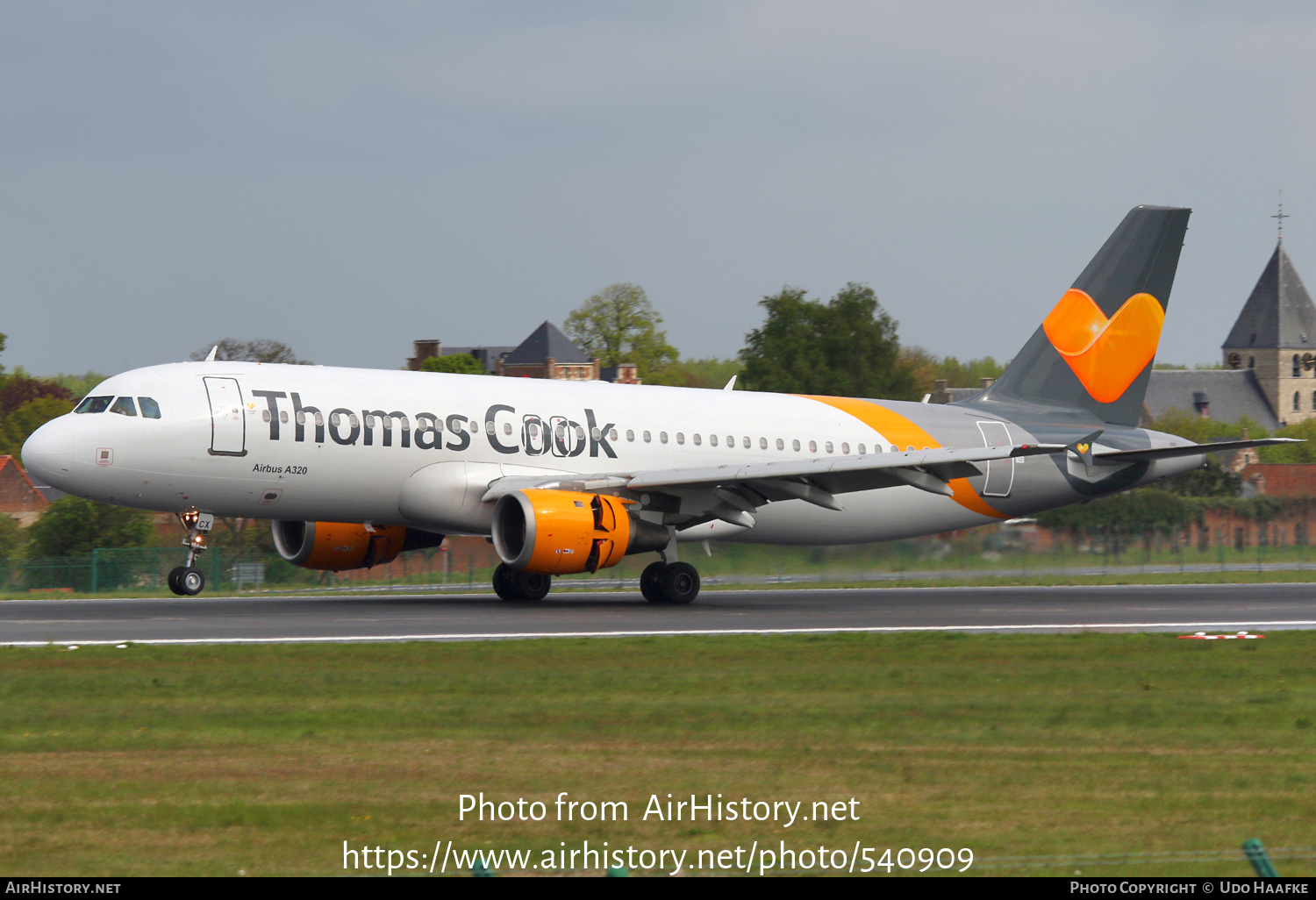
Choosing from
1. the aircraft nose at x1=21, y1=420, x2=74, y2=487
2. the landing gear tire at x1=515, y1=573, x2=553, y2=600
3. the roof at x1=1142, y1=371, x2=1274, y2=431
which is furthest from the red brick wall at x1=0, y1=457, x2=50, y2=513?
the roof at x1=1142, y1=371, x2=1274, y2=431

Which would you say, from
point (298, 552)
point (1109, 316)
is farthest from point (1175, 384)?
point (298, 552)

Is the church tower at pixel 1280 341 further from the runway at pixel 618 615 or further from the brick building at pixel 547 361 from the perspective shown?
the runway at pixel 618 615

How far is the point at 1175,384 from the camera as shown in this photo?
165500mm

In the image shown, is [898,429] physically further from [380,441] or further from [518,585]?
[380,441]

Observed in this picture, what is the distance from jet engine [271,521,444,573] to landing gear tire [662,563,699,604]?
5329 millimetres

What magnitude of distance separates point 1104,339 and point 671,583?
1323cm

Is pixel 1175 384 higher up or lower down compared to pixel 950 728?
higher up

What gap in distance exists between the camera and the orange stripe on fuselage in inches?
1238

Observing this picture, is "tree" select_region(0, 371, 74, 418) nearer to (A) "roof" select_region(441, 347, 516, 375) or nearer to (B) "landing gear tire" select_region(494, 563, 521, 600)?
(A) "roof" select_region(441, 347, 516, 375)

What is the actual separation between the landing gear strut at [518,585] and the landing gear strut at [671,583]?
8.10ft

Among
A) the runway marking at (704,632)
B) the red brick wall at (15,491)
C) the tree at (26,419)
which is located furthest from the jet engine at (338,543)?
the tree at (26,419)

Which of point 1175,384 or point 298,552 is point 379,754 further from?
point 1175,384

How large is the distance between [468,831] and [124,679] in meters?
7.86

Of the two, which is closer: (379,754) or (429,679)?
(379,754)
